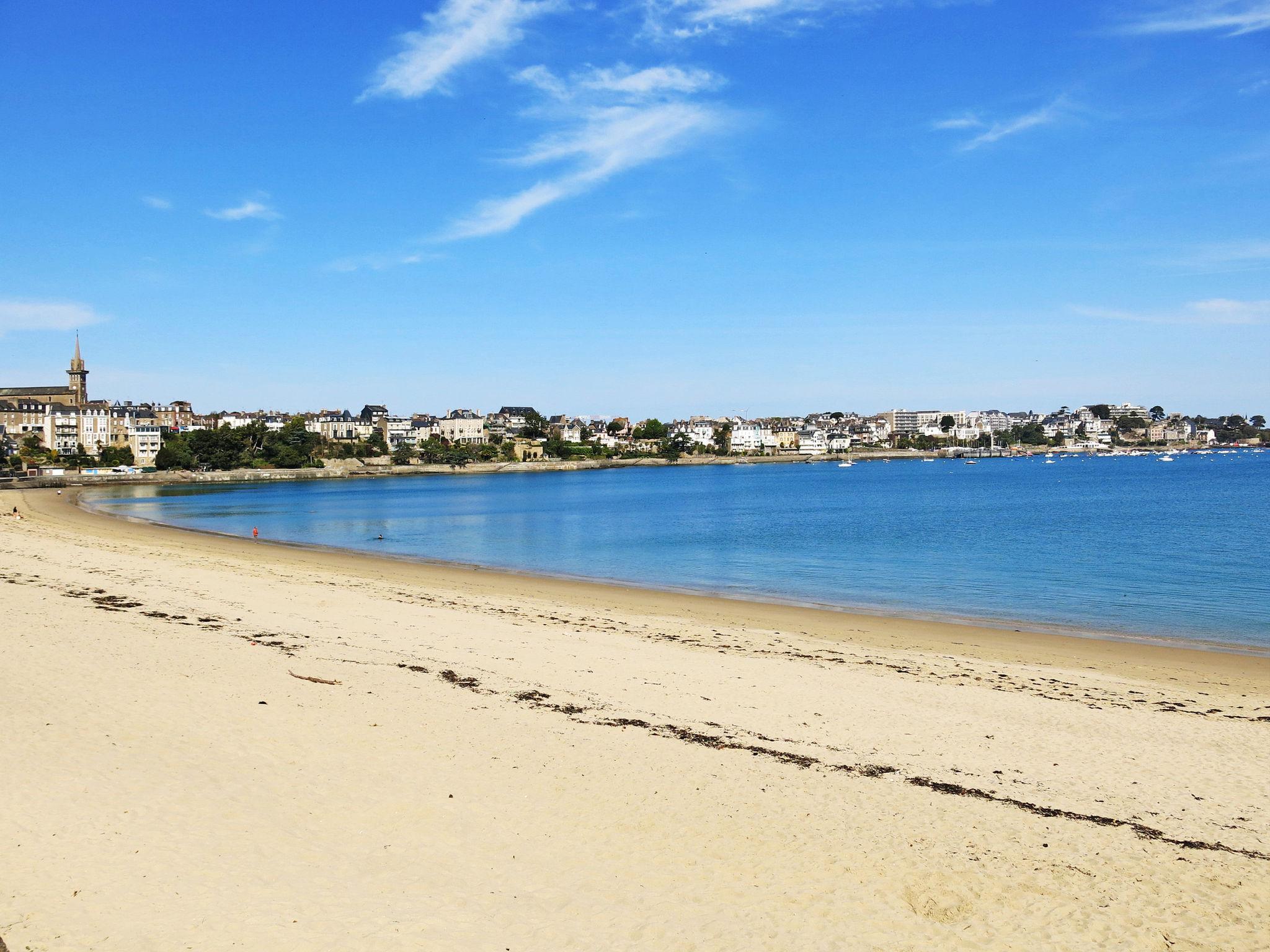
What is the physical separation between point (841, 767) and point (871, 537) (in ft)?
100

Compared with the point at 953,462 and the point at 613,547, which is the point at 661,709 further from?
the point at 953,462

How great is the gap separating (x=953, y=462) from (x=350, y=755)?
186034 millimetres

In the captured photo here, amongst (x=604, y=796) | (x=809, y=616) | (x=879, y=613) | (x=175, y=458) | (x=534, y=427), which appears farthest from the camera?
(x=534, y=427)

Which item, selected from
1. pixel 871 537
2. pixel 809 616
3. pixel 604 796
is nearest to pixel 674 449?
pixel 871 537

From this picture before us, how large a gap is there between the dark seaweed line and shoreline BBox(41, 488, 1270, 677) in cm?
786

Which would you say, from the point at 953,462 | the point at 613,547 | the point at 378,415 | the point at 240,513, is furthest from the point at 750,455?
the point at 613,547

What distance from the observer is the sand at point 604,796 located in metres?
5.20

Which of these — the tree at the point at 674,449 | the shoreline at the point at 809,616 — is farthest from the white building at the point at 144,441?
the shoreline at the point at 809,616

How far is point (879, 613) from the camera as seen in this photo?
19.8 metres

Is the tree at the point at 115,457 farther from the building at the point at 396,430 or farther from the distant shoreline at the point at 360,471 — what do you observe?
the building at the point at 396,430

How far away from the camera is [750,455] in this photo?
646 feet

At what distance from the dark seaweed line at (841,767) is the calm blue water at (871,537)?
39.8 feet

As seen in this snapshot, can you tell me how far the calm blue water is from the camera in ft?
70.5

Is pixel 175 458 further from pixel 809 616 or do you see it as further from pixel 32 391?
pixel 809 616
